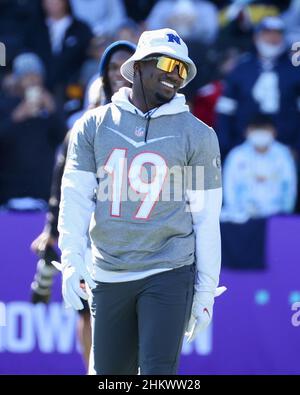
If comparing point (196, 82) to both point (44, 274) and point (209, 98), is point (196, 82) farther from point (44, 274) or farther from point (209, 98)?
point (44, 274)

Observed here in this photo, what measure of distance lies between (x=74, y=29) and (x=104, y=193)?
5.74m

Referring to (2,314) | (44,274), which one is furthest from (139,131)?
(2,314)

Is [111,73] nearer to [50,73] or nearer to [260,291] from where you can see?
[260,291]

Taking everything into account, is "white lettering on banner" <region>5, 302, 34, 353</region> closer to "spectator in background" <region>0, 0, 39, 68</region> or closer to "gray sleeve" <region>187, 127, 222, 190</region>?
"spectator in background" <region>0, 0, 39, 68</region>

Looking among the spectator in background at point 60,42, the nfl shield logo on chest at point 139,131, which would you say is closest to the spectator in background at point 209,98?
the spectator in background at point 60,42

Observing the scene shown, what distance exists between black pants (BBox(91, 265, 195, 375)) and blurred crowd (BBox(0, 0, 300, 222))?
3.10 meters

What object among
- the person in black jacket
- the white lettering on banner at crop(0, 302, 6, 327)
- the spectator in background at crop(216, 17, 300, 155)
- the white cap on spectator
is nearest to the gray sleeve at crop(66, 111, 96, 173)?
the person in black jacket

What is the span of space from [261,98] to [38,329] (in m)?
2.98

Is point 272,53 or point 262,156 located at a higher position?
point 272,53

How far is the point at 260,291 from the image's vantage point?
8.19 metres

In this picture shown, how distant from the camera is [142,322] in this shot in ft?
16.7

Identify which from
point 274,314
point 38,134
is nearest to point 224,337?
point 274,314

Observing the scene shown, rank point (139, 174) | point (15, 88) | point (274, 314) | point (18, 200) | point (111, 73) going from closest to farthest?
1. point (139, 174)
2. point (111, 73)
3. point (274, 314)
4. point (18, 200)
5. point (15, 88)

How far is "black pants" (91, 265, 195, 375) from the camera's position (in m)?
5.03
